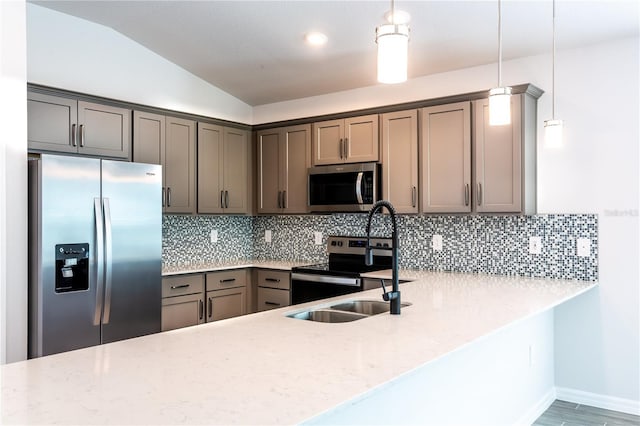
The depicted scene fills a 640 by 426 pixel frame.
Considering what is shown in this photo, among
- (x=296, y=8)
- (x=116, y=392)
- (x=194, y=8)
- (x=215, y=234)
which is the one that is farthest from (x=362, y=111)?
(x=116, y=392)

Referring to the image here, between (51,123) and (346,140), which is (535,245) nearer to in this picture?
(346,140)

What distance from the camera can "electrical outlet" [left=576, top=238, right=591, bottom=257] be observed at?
3.57 meters

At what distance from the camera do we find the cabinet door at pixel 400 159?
13.3 ft

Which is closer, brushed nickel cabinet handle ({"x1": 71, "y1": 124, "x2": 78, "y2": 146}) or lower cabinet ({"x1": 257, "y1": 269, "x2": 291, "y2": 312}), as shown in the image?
brushed nickel cabinet handle ({"x1": 71, "y1": 124, "x2": 78, "y2": 146})

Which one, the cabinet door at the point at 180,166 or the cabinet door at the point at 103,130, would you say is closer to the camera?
the cabinet door at the point at 103,130

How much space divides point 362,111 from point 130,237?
2.13 metres

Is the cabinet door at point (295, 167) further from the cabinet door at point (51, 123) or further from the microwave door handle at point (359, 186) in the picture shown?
the cabinet door at point (51, 123)

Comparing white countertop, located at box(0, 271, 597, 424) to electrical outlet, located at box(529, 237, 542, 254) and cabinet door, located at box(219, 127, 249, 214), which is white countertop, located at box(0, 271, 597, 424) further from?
cabinet door, located at box(219, 127, 249, 214)

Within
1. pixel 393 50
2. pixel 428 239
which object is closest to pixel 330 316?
pixel 393 50

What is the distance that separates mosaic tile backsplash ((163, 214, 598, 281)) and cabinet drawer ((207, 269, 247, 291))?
0.54 meters

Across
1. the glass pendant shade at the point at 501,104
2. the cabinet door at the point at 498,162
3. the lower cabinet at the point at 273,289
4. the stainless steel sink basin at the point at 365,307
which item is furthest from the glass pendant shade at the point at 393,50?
the lower cabinet at the point at 273,289

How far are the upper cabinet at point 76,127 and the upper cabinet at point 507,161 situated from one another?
273cm

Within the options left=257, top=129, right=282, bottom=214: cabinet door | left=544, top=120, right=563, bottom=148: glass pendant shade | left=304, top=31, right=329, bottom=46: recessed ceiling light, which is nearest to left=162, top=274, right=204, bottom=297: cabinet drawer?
→ left=257, top=129, right=282, bottom=214: cabinet door

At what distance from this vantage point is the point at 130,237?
3521 mm
